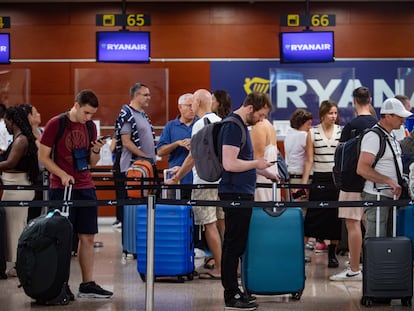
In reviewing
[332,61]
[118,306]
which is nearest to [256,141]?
[118,306]

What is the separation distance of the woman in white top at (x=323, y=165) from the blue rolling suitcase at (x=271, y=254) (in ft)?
7.52

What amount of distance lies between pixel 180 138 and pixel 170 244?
1.30 meters

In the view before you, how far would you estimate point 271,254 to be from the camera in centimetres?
655

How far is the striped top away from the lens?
353 inches

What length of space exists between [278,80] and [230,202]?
7053mm

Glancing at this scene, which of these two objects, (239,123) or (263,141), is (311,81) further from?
(239,123)

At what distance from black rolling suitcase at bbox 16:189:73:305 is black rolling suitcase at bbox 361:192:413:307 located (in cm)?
217

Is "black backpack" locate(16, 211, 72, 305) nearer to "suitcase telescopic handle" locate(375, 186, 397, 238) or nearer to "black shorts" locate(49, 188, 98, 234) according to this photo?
"black shorts" locate(49, 188, 98, 234)

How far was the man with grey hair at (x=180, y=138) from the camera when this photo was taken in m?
8.35

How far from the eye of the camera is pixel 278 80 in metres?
13.1

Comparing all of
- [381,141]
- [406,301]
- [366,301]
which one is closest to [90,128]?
[381,141]

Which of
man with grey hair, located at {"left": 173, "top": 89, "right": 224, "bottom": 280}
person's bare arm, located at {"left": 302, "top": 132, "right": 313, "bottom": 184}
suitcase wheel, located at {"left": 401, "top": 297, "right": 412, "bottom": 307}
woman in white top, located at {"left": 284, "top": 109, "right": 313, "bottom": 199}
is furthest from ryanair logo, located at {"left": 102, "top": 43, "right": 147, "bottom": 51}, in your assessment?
suitcase wheel, located at {"left": 401, "top": 297, "right": 412, "bottom": 307}

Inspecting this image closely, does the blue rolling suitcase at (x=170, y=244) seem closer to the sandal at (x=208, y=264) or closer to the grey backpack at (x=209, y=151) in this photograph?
the sandal at (x=208, y=264)

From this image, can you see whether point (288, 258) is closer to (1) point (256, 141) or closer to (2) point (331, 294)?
(2) point (331, 294)
